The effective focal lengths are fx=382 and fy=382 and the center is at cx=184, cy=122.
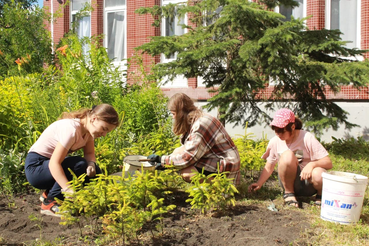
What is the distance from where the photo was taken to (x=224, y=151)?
355cm

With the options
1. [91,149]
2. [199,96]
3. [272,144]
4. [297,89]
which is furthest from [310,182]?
[199,96]

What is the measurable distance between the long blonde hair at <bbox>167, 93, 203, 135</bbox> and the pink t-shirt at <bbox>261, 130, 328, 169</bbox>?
0.81 metres

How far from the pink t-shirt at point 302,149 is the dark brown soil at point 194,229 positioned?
0.50 metres

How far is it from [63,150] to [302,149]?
212 cm

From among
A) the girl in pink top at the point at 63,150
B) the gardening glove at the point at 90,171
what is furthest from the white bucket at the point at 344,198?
the gardening glove at the point at 90,171

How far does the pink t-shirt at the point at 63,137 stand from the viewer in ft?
10.2

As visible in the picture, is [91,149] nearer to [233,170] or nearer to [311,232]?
[233,170]

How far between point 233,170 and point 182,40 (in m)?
2.99

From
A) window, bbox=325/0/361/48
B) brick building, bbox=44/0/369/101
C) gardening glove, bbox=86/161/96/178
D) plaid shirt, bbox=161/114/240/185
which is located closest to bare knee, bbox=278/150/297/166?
plaid shirt, bbox=161/114/240/185

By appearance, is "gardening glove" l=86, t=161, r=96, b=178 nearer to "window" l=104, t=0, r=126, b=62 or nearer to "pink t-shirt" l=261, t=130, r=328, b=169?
"pink t-shirt" l=261, t=130, r=328, b=169

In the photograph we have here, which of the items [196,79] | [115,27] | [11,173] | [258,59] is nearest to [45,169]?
[11,173]

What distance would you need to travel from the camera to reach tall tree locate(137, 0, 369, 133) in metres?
5.27

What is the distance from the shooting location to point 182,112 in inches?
138

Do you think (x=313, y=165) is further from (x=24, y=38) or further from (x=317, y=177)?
(x=24, y=38)
